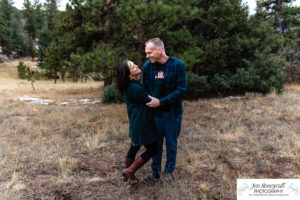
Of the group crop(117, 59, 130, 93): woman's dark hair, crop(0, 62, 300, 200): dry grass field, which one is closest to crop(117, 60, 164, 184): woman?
crop(117, 59, 130, 93): woman's dark hair

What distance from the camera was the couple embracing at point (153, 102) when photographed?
2721 millimetres

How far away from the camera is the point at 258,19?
1180cm

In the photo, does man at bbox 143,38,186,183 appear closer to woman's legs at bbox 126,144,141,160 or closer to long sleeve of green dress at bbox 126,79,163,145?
long sleeve of green dress at bbox 126,79,163,145

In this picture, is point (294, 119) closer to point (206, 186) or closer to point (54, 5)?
point (206, 186)

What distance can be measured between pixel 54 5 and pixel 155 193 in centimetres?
5074

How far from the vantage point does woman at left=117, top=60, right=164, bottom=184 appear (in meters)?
2.69

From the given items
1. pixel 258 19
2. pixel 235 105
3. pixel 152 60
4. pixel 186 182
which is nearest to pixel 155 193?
pixel 186 182

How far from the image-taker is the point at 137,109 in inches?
110

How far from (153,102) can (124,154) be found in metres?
2.08

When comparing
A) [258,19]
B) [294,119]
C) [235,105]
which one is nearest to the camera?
[294,119]

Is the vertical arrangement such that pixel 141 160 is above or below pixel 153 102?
below

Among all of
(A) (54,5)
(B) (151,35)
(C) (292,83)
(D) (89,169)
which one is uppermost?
(A) (54,5)

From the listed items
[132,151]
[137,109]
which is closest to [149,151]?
[132,151]

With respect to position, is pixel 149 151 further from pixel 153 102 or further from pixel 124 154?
pixel 124 154
